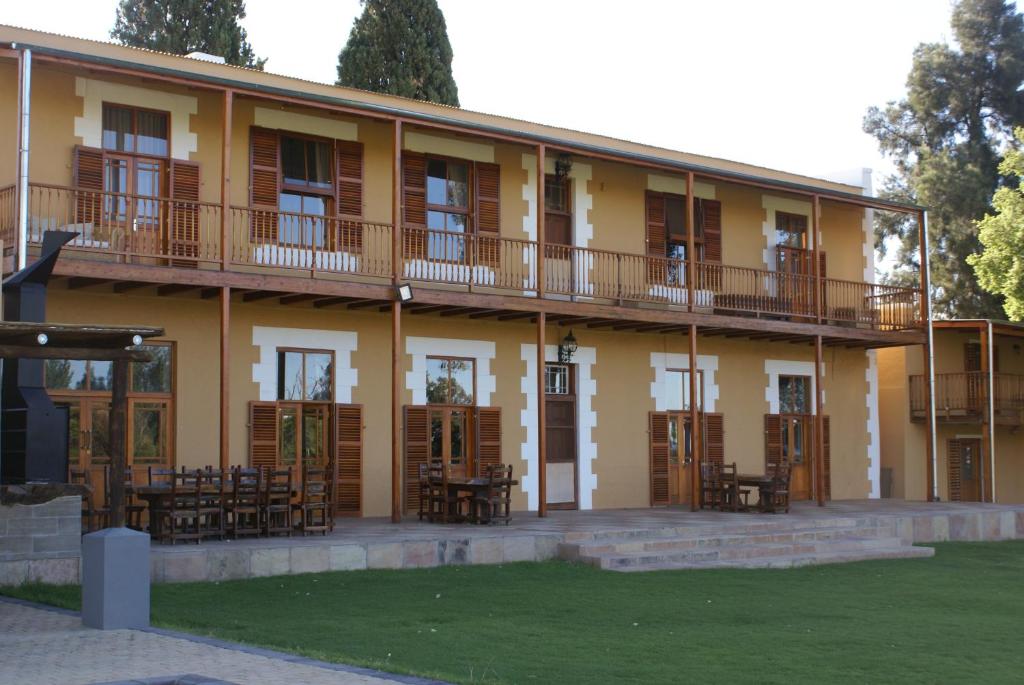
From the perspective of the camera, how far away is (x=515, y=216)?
19.8 meters

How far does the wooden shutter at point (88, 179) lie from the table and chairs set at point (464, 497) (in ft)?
17.8

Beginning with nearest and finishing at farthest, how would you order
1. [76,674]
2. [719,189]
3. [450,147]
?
[76,674] < [450,147] < [719,189]

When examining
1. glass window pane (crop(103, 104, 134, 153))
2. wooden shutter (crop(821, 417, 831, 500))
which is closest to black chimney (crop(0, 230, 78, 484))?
glass window pane (crop(103, 104, 134, 153))

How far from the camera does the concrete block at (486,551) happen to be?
46.6 ft

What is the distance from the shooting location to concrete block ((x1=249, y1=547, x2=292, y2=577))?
41.4ft

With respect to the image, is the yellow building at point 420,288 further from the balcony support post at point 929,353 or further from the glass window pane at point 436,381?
the balcony support post at point 929,353

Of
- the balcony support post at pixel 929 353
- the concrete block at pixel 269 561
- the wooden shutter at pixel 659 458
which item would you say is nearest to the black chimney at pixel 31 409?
the concrete block at pixel 269 561

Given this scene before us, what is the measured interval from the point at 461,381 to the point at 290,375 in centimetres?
289

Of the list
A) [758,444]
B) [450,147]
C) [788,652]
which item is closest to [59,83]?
[450,147]

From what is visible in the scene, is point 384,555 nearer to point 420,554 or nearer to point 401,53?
point 420,554

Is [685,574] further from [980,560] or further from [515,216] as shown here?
[515,216]

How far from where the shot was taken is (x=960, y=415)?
83.6 ft

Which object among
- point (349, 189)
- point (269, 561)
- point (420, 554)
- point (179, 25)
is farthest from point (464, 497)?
point (179, 25)

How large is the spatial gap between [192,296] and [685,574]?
7483 mm
